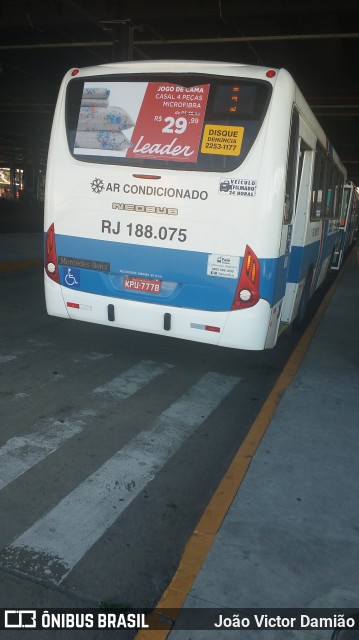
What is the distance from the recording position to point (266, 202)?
5461 mm

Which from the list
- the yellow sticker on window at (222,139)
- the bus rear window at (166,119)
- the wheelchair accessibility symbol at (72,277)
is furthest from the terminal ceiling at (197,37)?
the wheelchair accessibility symbol at (72,277)

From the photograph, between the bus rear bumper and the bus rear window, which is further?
the bus rear bumper

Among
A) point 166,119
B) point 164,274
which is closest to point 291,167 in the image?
point 166,119

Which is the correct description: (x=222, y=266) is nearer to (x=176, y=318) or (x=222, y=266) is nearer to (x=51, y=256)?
(x=176, y=318)

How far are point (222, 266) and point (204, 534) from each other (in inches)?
124

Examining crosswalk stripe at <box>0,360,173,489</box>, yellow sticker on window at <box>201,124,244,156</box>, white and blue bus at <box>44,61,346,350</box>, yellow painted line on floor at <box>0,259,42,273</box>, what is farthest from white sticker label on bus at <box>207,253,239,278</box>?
yellow painted line on floor at <box>0,259,42,273</box>

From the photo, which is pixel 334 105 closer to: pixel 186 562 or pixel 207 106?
pixel 207 106

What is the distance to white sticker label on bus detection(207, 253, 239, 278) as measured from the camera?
565 centimetres

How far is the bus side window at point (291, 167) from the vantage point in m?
5.78

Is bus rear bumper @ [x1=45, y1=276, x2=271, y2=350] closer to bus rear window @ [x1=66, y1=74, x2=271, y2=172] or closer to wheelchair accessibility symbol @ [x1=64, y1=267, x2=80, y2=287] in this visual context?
wheelchair accessibility symbol @ [x1=64, y1=267, x2=80, y2=287]

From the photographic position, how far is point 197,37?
53.8 feet

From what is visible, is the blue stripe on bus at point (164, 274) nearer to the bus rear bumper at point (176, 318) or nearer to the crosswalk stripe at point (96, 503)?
the bus rear bumper at point (176, 318)

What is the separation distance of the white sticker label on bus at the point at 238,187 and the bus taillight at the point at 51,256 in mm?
2145

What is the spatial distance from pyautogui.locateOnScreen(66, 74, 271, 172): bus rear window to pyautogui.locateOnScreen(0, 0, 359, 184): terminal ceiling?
8520mm
